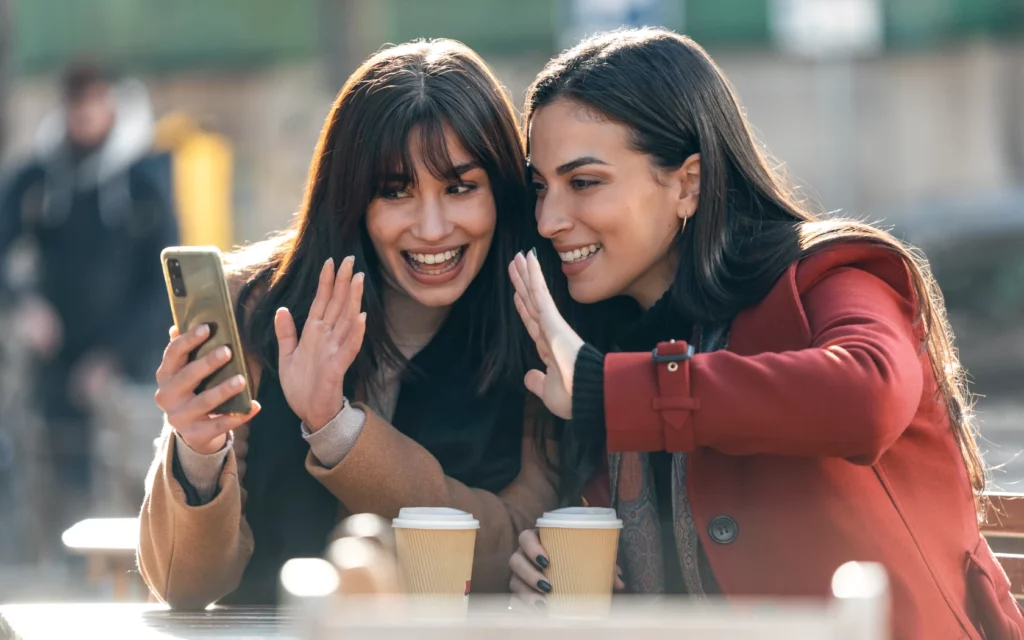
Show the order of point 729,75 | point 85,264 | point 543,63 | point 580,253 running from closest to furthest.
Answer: point 580,253
point 85,264
point 729,75
point 543,63

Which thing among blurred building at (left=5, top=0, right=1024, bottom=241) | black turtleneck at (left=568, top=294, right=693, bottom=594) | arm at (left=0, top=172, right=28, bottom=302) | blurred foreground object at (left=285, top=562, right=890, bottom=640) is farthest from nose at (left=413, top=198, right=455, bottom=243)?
blurred building at (left=5, top=0, right=1024, bottom=241)

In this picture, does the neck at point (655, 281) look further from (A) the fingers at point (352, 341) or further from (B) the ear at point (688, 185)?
(A) the fingers at point (352, 341)

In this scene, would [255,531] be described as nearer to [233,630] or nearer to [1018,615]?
[233,630]

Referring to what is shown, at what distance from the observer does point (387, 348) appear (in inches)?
149

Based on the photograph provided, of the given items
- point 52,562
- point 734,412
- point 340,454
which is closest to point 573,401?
point 734,412

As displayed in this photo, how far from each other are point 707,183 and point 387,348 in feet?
2.75

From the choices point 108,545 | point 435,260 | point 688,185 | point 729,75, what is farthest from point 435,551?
point 729,75

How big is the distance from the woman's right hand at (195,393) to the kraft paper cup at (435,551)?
17.9 inches

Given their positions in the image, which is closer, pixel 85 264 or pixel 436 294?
pixel 436 294

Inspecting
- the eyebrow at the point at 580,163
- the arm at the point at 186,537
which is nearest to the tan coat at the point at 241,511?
the arm at the point at 186,537

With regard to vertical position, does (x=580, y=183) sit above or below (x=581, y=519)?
above

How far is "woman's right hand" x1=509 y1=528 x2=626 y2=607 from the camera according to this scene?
2902mm

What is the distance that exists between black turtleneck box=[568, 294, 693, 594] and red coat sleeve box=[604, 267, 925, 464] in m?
0.04

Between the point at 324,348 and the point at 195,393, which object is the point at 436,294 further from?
the point at 195,393
